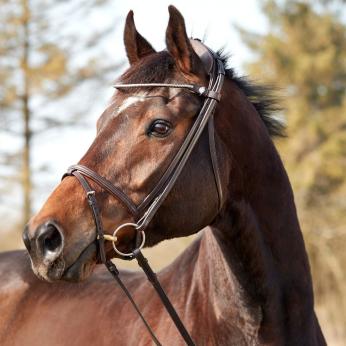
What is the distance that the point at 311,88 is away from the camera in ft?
73.3

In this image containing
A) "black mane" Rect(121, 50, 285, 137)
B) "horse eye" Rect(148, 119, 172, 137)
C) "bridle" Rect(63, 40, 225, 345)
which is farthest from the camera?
"black mane" Rect(121, 50, 285, 137)

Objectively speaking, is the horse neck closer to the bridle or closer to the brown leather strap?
the bridle

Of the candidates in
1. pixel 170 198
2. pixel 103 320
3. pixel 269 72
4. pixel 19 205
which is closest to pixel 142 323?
pixel 103 320

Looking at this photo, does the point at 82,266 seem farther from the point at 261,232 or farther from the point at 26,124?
the point at 26,124

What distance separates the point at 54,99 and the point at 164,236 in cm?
1258

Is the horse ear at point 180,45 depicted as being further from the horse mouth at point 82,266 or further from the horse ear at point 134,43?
the horse mouth at point 82,266

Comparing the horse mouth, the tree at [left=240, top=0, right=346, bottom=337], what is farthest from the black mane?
the tree at [left=240, top=0, right=346, bottom=337]

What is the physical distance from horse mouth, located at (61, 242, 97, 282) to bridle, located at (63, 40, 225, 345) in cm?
4

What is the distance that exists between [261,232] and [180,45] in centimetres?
107

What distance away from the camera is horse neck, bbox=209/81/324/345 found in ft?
10.8

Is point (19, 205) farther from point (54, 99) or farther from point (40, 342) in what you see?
point (40, 342)

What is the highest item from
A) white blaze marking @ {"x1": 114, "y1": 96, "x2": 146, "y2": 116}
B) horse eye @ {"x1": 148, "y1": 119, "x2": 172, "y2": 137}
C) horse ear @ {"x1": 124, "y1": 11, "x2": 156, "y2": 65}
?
horse ear @ {"x1": 124, "y1": 11, "x2": 156, "y2": 65}

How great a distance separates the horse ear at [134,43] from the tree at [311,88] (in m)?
12.9

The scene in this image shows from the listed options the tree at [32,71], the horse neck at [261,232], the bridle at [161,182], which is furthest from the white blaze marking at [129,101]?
the tree at [32,71]
